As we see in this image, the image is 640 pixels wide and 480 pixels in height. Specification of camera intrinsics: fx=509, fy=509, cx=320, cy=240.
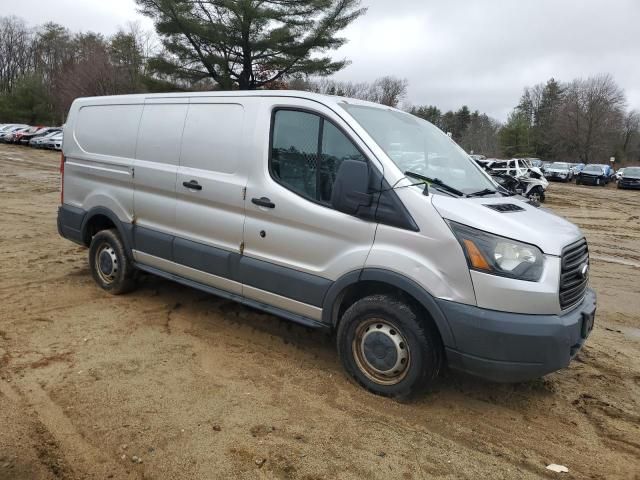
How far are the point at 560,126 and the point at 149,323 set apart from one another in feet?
225

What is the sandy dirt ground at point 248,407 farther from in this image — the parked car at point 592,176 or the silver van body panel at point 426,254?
the parked car at point 592,176

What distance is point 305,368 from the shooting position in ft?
13.5

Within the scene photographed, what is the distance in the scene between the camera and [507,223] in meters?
3.29

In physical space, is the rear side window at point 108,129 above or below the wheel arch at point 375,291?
above

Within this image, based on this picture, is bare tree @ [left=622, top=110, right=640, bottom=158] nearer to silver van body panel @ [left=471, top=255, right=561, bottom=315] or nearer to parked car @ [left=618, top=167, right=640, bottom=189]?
parked car @ [left=618, top=167, right=640, bottom=189]

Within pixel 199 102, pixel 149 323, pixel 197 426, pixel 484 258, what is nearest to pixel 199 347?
pixel 149 323

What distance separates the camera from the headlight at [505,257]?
3178 millimetres

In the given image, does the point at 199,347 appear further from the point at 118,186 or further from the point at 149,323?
the point at 118,186

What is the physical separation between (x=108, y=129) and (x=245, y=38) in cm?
2263

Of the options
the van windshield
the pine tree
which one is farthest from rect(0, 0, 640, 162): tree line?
the van windshield

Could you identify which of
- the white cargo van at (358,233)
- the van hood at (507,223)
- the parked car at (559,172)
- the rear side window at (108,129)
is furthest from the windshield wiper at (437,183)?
the parked car at (559,172)

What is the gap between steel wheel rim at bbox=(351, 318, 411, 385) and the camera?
3543 millimetres

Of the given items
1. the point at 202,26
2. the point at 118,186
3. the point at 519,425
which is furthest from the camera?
the point at 202,26

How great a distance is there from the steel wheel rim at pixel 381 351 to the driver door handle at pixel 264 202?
3.84 ft
